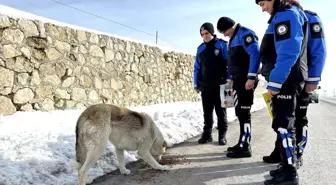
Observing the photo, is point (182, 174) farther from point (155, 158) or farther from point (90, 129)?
point (90, 129)

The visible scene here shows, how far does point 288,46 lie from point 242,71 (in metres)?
1.57

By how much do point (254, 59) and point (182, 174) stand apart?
1941mm

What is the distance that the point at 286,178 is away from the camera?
10.6 ft

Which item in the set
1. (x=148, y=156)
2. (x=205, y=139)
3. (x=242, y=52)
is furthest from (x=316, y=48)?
(x=205, y=139)

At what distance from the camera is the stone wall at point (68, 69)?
6055mm

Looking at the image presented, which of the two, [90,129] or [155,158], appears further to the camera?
[155,158]

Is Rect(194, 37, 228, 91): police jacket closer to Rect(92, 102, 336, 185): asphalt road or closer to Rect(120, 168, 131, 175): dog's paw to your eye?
Rect(92, 102, 336, 185): asphalt road

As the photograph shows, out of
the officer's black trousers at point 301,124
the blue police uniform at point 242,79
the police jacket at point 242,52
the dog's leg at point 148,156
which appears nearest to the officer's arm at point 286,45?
the officer's black trousers at point 301,124

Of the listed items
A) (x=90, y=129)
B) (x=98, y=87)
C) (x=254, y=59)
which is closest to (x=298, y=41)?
(x=254, y=59)

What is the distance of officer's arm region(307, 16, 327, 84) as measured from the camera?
3670mm

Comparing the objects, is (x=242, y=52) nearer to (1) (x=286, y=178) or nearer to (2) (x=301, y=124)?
(2) (x=301, y=124)

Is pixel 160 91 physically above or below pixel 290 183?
above

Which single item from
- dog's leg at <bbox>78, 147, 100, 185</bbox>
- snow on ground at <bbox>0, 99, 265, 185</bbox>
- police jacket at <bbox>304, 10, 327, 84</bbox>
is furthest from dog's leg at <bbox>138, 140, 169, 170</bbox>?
police jacket at <bbox>304, 10, 327, 84</bbox>

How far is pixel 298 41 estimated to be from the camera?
10.1 ft
